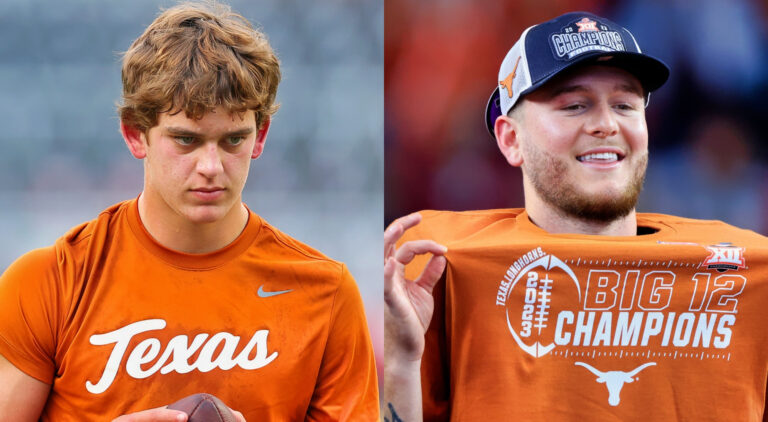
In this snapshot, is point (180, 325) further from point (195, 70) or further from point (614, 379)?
point (614, 379)

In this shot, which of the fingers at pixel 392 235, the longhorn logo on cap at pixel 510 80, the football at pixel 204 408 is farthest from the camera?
the longhorn logo on cap at pixel 510 80

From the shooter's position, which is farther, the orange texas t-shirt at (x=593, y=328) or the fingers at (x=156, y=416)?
the orange texas t-shirt at (x=593, y=328)

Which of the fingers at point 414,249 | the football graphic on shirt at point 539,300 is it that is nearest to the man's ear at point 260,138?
the fingers at point 414,249

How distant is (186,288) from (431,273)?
0.48 m

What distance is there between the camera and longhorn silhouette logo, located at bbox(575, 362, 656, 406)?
1606 mm

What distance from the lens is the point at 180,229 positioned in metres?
1.59

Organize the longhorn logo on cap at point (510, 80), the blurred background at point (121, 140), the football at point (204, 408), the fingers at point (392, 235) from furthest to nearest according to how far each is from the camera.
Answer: the blurred background at point (121, 140), the longhorn logo on cap at point (510, 80), the fingers at point (392, 235), the football at point (204, 408)

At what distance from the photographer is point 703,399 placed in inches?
63.6

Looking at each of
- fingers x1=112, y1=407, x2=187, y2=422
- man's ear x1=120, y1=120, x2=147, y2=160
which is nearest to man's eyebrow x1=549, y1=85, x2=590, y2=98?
man's ear x1=120, y1=120, x2=147, y2=160

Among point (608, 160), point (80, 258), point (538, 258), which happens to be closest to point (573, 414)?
point (538, 258)

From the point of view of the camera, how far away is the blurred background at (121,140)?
81.9 inches

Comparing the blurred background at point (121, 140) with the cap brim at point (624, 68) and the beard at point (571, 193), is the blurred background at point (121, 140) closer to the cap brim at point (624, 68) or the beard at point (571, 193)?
the cap brim at point (624, 68)

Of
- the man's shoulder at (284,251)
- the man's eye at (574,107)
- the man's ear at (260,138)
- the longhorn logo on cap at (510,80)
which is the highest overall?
the longhorn logo on cap at (510,80)

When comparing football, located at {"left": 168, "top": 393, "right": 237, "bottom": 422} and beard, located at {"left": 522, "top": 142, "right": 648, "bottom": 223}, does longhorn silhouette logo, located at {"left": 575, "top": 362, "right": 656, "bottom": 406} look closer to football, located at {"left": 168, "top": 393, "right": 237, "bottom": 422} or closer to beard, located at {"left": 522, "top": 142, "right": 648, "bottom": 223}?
beard, located at {"left": 522, "top": 142, "right": 648, "bottom": 223}
